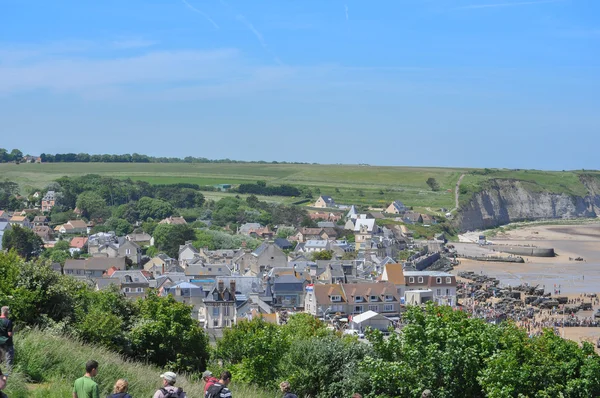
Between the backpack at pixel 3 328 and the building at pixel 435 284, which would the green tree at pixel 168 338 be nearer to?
the backpack at pixel 3 328

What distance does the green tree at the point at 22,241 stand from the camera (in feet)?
252

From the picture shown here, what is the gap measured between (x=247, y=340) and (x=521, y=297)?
149ft

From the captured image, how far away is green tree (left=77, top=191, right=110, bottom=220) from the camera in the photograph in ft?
387

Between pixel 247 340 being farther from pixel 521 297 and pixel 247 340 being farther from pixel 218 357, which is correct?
pixel 521 297

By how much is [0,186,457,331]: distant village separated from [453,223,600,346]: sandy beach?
7.38m

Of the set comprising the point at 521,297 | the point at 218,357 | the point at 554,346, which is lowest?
the point at 521,297

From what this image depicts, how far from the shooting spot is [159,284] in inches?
2124

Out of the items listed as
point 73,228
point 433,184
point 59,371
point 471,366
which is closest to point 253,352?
point 471,366

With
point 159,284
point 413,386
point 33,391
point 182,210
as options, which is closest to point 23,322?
point 33,391

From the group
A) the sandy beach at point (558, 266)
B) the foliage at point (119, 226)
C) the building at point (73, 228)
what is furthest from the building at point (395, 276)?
the building at point (73, 228)

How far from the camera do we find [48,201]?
125062 mm

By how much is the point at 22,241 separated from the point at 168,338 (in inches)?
2386

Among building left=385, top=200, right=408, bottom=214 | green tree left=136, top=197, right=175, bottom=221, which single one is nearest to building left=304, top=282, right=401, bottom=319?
green tree left=136, top=197, right=175, bottom=221

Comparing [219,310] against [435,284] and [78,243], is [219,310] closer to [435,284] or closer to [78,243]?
[435,284]
